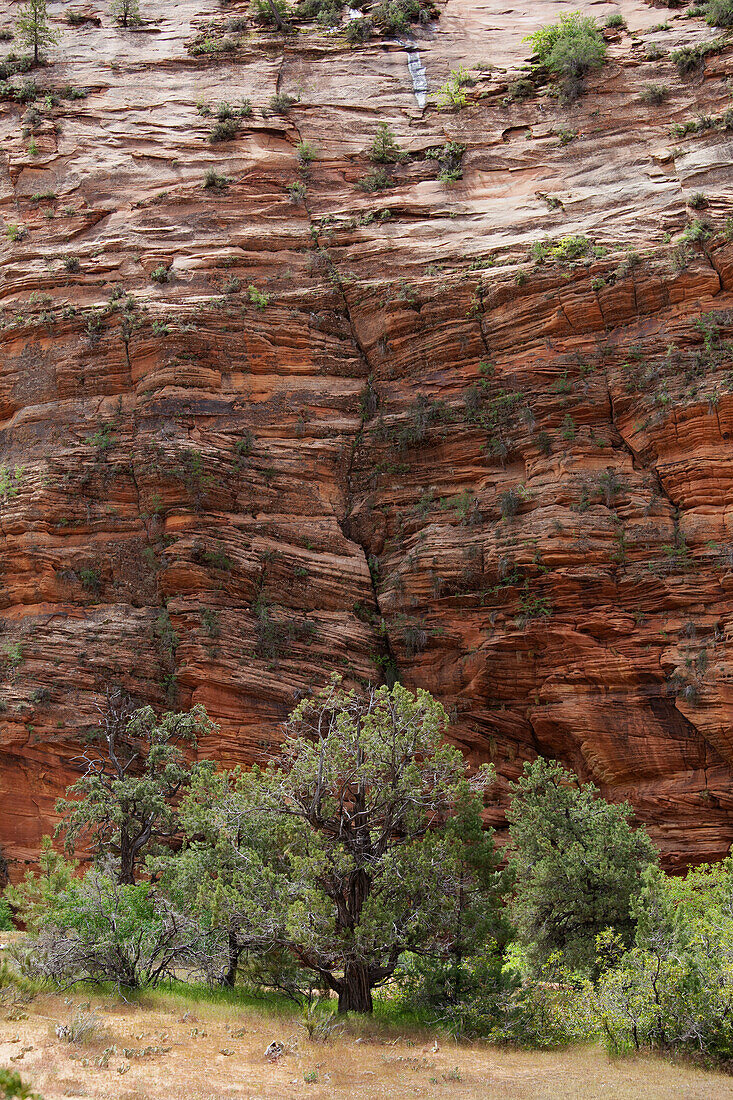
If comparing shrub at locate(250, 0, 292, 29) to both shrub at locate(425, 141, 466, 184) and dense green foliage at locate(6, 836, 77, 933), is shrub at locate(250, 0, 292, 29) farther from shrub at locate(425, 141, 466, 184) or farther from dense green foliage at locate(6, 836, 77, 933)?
dense green foliage at locate(6, 836, 77, 933)

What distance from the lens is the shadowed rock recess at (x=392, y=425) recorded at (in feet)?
72.1

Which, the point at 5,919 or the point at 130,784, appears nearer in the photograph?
the point at 130,784

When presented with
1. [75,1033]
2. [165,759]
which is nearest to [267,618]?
[165,759]

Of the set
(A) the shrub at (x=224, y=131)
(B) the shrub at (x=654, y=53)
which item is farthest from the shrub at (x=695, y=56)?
(A) the shrub at (x=224, y=131)

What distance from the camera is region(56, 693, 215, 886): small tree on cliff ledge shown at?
18.5m

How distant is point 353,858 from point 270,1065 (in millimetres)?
3154

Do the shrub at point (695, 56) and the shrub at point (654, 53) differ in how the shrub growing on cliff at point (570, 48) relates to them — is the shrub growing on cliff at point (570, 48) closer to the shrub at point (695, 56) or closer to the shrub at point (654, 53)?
the shrub at point (654, 53)

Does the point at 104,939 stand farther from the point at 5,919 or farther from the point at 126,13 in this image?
the point at 126,13

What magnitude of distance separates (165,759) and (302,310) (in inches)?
594

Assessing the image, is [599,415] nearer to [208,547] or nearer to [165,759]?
[208,547]

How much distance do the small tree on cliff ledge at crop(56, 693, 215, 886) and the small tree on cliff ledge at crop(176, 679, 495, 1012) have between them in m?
3.76

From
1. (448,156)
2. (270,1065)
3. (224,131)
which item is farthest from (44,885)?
(224,131)

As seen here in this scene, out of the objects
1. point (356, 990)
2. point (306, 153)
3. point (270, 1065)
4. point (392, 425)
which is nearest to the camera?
point (270, 1065)

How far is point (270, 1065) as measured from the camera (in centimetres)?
1119
